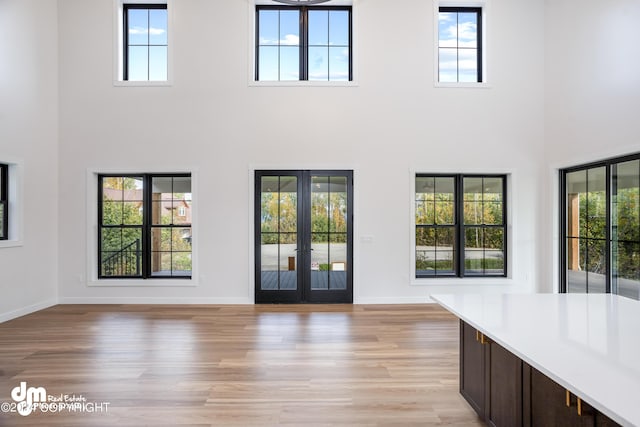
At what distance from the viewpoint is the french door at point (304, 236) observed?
595 centimetres

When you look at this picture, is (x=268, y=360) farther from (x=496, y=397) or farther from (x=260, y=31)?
(x=260, y=31)

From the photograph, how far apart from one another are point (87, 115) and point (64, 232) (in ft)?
6.20

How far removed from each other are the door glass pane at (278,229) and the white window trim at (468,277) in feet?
6.09

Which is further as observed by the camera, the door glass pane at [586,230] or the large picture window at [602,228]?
the door glass pane at [586,230]

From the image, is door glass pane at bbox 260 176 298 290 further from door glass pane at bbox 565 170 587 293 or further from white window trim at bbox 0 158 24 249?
door glass pane at bbox 565 170 587 293

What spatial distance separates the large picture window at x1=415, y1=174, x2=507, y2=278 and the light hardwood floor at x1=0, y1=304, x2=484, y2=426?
105cm

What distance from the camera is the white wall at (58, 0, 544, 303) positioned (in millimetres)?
5941

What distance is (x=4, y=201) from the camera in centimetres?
512

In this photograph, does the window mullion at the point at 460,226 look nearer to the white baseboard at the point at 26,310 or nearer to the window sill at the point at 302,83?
the window sill at the point at 302,83

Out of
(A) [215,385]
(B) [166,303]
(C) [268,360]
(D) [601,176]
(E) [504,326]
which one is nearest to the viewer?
(E) [504,326]

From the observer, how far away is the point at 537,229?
6078 millimetres

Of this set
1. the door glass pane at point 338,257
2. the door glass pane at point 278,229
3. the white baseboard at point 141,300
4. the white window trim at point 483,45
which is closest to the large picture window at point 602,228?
the white window trim at point 483,45

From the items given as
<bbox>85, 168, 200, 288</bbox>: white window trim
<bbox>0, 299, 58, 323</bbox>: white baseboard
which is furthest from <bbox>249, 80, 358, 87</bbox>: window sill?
<bbox>0, 299, 58, 323</bbox>: white baseboard

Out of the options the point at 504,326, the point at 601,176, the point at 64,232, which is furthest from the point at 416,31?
the point at 64,232
